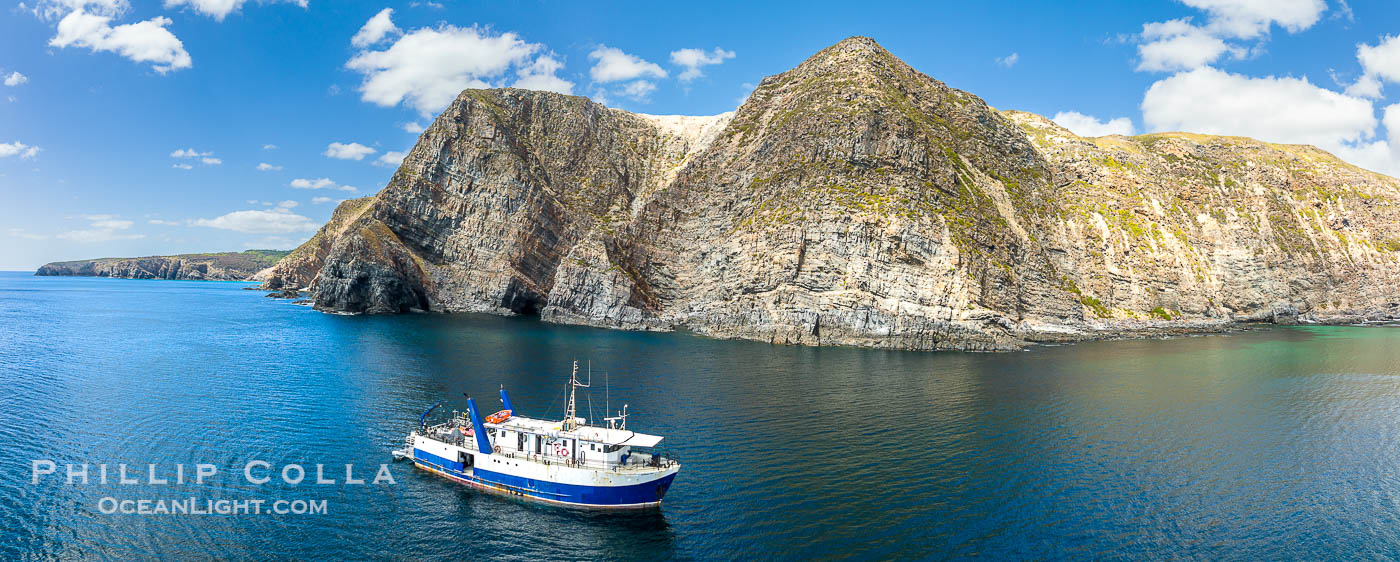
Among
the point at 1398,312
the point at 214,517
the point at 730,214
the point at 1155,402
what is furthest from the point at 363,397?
the point at 1398,312

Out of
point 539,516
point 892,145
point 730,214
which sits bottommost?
point 539,516

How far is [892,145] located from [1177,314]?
77.5m

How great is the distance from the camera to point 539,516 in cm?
4103

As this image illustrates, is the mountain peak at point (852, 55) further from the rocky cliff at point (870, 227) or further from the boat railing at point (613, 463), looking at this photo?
the boat railing at point (613, 463)

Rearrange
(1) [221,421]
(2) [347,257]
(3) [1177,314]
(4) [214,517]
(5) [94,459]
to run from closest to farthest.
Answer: (4) [214,517]
(5) [94,459]
(1) [221,421]
(3) [1177,314]
(2) [347,257]

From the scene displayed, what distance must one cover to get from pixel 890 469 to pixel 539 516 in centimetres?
2503

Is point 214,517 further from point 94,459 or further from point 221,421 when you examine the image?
point 221,421

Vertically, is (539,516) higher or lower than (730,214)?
lower

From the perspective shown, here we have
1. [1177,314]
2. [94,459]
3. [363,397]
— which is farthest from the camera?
[1177,314]

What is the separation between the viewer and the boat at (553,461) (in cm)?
4162

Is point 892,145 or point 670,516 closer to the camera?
point 670,516

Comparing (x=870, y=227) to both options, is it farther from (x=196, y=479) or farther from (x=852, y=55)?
(x=196, y=479)

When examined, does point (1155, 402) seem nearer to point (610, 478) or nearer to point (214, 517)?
point (610, 478)

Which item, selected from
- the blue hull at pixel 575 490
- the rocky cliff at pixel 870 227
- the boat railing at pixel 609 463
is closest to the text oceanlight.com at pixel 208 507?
the blue hull at pixel 575 490
